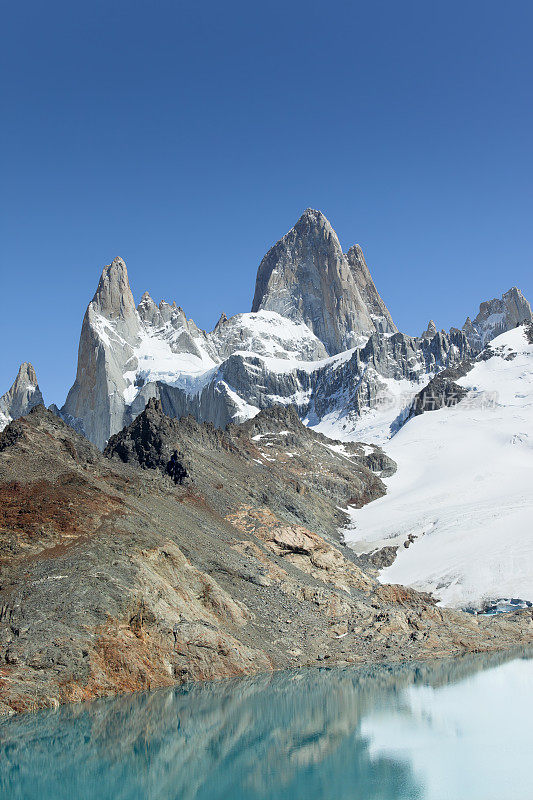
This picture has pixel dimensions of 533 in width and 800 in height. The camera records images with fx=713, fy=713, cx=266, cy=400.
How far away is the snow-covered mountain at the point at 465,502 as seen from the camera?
8231cm

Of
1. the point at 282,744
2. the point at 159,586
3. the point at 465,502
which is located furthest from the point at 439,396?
the point at 282,744

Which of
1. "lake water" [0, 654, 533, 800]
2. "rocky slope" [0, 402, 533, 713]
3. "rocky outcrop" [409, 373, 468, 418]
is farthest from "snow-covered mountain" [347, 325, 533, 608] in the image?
"lake water" [0, 654, 533, 800]

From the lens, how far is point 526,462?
14125cm

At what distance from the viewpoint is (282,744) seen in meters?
30.9

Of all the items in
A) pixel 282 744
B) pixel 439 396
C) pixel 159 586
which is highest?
pixel 439 396

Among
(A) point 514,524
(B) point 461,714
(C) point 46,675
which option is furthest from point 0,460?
(A) point 514,524

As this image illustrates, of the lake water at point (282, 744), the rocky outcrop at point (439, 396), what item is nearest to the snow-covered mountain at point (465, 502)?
the rocky outcrop at point (439, 396)

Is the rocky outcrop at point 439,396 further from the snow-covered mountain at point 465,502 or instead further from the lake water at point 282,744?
the lake water at point 282,744

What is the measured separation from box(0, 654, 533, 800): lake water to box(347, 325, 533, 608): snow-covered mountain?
40963mm

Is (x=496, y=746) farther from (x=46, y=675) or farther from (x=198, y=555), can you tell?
(x=198, y=555)

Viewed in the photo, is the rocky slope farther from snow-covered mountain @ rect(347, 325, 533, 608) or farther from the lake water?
snow-covered mountain @ rect(347, 325, 533, 608)

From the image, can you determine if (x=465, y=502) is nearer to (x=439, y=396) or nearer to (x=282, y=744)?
(x=439, y=396)

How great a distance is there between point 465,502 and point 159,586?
7941cm

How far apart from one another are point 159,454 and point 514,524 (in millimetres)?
48247
